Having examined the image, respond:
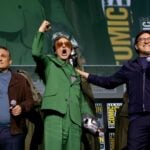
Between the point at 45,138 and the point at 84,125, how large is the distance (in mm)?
327

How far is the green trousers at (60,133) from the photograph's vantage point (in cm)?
420

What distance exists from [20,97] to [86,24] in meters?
1.71

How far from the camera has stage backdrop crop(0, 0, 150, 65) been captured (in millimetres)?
5723

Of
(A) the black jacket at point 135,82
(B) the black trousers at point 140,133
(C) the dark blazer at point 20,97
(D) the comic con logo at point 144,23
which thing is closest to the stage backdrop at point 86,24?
(D) the comic con logo at point 144,23

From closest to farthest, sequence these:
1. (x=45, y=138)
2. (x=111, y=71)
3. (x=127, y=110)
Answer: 1. (x=45, y=138)
2. (x=127, y=110)
3. (x=111, y=71)

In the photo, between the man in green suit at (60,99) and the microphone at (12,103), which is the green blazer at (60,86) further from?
the microphone at (12,103)

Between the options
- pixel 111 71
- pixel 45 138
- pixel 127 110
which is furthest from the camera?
pixel 111 71

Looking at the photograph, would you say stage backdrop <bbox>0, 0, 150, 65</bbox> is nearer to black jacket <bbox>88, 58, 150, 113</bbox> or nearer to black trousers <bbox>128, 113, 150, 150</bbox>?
black jacket <bbox>88, 58, 150, 113</bbox>

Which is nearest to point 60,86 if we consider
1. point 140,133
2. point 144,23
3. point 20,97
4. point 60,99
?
point 60,99

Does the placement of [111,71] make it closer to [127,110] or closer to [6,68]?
[127,110]

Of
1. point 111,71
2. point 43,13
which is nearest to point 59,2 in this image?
point 43,13

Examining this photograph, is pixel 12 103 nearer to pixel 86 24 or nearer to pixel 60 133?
pixel 60 133

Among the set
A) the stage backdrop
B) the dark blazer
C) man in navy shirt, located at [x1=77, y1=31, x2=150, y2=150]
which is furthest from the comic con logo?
the dark blazer

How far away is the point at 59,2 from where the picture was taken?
5883 millimetres
